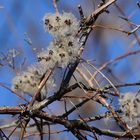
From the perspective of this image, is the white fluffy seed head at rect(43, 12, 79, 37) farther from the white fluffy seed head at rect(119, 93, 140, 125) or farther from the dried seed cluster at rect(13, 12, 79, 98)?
the white fluffy seed head at rect(119, 93, 140, 125)

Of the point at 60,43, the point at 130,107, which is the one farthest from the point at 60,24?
the point at 130,107

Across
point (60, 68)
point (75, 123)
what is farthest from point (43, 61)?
point (75, 123)

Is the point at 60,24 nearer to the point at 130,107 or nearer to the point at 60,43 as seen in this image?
the point at 60,43

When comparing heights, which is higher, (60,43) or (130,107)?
(60,43)

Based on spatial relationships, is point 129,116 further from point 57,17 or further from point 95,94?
point 57,17

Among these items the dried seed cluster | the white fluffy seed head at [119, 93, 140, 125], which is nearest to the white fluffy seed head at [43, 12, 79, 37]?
the dried seed cluster

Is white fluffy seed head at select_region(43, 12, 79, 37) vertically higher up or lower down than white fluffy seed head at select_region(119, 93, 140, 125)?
higher up
